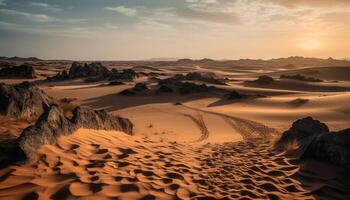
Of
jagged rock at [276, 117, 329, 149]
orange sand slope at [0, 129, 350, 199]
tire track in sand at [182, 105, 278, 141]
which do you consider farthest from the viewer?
tire track in sand at [182, 105, 278, 141]

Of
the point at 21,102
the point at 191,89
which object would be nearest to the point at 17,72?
the point at 191,89

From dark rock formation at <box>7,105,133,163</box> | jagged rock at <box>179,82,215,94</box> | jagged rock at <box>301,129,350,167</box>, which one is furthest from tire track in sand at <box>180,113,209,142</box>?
jagged rock at <box>179,82,215,94</box>

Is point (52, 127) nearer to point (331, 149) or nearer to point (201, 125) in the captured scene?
point (331, 149)

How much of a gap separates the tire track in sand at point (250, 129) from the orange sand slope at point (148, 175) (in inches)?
151

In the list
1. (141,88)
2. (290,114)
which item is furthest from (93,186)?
(141,88)

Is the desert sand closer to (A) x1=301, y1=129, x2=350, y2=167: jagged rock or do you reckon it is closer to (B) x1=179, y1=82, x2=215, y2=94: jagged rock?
(A) x1=301, y1=129, x2=350, y2=167: jagged rock

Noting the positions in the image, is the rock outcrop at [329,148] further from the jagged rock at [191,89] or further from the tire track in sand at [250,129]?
the jagged rock at [191,89]

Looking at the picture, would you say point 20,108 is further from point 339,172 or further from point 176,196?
point 339,172

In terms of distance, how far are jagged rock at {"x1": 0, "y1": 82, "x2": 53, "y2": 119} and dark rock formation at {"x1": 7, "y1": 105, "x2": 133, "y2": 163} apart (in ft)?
5.44

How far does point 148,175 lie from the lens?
18.9 ft

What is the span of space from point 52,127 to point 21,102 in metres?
2.77

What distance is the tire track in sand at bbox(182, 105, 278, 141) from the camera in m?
11.7

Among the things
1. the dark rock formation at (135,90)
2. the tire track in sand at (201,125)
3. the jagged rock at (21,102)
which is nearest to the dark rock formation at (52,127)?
the jagged rock at (21,102)

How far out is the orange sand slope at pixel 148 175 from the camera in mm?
4805
